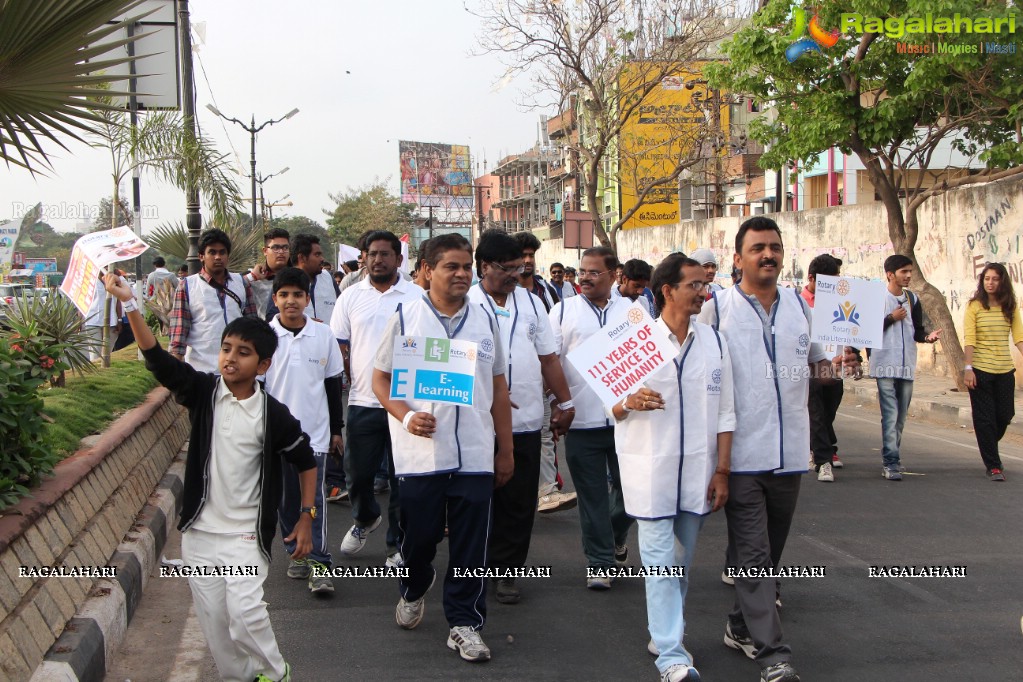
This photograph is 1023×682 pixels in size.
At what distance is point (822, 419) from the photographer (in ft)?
30.8

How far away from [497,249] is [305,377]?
1.37 m

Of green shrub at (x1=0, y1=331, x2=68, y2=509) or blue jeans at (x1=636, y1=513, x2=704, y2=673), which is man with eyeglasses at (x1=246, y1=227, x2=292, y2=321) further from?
blue jeans at (x1=636, y1=513, x2=704, y2=673)

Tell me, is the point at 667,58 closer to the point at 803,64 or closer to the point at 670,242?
the point at 670,242

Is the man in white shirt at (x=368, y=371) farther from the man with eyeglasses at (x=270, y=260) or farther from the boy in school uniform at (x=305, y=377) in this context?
the man with eyeglasses at (x=270, y=260)

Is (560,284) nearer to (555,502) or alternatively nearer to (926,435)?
(926,435)

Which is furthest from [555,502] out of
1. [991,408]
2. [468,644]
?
[991,408]

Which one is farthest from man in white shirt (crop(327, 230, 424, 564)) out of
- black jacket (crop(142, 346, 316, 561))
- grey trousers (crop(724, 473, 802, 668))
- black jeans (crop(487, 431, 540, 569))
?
grey trousers (crop(724, 473, 802, 668))

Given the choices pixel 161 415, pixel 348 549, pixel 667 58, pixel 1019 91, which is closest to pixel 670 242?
pixel 667 58

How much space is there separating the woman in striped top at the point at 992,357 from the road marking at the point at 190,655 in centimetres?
679

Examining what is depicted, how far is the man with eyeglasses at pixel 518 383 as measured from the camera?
19.0 feet

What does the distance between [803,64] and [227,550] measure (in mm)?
12679

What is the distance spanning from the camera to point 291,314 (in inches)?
241

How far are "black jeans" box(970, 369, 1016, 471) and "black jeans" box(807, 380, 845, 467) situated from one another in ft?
3.84

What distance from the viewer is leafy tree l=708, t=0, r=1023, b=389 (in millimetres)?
13586
